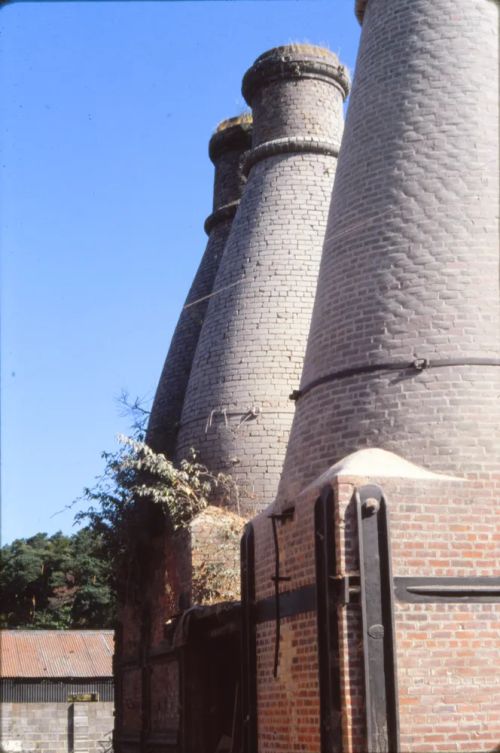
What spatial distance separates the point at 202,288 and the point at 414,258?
31.2ft

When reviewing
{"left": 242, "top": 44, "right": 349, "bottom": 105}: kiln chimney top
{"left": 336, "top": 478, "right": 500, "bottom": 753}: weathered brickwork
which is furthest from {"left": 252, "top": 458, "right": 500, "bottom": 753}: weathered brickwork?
{"left": 242, "top": 44, "right": 349, "bottom": 105}: kiln chimney top

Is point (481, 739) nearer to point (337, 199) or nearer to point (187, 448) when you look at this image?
point (337, 199)

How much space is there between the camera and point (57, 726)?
1244 inches

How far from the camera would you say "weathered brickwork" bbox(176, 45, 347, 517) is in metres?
14.1

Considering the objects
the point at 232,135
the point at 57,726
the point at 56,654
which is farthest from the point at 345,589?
the point at 56,654

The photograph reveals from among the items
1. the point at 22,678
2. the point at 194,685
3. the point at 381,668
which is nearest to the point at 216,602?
the point at 194,685

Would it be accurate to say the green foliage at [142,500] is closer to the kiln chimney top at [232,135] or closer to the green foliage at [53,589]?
the kiln chimney top at [232,135]

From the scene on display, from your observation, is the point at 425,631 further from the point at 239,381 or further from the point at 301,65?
the point at 301,65

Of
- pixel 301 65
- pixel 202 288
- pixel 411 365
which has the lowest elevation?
pixel 411 365

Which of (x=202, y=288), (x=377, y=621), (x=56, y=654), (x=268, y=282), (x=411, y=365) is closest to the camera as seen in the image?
(x=377, y=621)

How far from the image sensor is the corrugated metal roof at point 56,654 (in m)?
33.8

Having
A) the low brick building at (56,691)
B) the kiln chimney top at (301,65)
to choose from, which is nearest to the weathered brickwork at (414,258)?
the kiln chimney top at (301,65)

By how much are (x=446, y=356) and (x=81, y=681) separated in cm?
2870

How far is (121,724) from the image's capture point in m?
17.5
